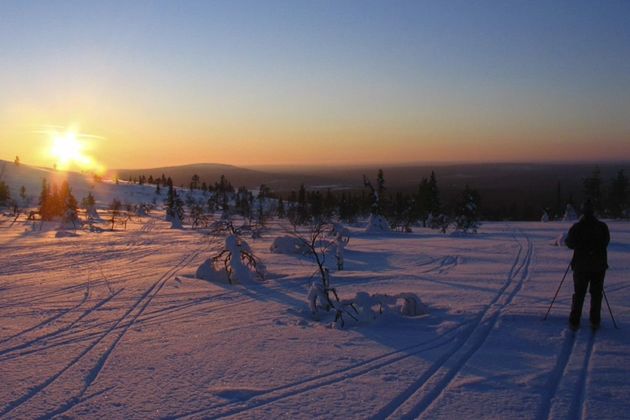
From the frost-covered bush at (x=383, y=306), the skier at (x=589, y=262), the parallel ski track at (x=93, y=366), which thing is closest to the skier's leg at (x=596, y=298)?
the skier at (x=589, y=262)

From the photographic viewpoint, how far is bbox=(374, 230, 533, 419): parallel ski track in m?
4.45

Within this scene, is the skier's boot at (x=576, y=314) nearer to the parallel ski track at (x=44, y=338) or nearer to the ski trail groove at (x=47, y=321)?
the parallel ski track at (x=44, y=338)

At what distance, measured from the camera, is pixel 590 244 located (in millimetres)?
6801

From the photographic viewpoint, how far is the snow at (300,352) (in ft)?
15.1

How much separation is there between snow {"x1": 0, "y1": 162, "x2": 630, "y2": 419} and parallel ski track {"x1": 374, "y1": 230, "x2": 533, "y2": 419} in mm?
24

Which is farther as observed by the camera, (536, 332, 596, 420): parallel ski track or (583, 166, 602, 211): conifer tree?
(583, 166, 602, 211): conifer tree

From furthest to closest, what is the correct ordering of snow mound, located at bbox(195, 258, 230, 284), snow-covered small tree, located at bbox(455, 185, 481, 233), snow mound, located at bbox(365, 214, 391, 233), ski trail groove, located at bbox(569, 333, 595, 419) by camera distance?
snow-covered small tree, located at bbox(455, 185, 481, 233)
snow mound, located at bbox(365, 214, 391, 233)
snow mound, located at bbox(195, 258, 230, 284)
ski trail groove, located at bbox(569, 333, 595, 419)

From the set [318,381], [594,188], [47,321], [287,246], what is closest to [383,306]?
[318,381]

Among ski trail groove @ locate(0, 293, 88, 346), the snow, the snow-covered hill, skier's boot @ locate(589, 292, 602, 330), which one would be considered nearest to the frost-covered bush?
the snow

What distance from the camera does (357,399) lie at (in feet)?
15.4

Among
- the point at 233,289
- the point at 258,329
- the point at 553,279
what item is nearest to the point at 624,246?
the point at 553,279

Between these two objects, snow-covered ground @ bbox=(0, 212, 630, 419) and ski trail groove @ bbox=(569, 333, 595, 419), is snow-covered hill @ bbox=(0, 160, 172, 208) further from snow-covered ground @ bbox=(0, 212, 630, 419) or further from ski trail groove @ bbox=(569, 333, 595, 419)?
ski trail groove @ bbox=(569, 333, 595, 419)

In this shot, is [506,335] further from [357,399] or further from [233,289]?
[233,289]

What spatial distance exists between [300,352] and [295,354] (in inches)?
3.7
